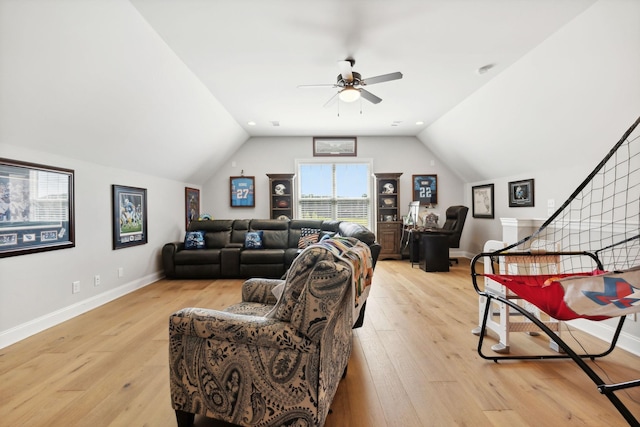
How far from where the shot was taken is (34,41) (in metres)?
2.09

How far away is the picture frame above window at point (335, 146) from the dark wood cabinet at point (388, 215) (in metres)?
0.88

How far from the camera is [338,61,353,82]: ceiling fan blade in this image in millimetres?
3016

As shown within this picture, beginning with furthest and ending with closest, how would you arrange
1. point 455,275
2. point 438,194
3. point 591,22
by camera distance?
point 438,194
point 455,275
point 591,22

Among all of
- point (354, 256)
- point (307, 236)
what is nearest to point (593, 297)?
point (354, 256)

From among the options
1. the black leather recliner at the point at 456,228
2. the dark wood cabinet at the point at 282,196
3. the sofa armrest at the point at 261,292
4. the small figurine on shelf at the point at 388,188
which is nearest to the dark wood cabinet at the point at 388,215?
the small figurine on shelf at the point at 388,188

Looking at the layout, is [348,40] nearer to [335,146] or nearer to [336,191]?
[335,146]

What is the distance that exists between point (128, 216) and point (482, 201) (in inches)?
260

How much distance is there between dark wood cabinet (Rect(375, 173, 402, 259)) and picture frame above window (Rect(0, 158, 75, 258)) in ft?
17.3

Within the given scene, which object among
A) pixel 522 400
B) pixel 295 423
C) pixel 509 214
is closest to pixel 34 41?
pixel 295 423

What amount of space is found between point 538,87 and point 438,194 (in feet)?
12.3

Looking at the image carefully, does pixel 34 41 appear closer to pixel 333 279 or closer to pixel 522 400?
pixel 333 279

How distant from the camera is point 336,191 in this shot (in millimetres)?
7043

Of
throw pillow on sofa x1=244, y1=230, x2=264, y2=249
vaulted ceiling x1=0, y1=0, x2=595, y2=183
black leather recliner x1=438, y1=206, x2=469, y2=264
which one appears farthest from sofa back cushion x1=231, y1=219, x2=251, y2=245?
black leather recliner x1=438, y1=206, x2=469, y2=264

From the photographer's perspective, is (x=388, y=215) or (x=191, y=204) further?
(x=388, y=215)
